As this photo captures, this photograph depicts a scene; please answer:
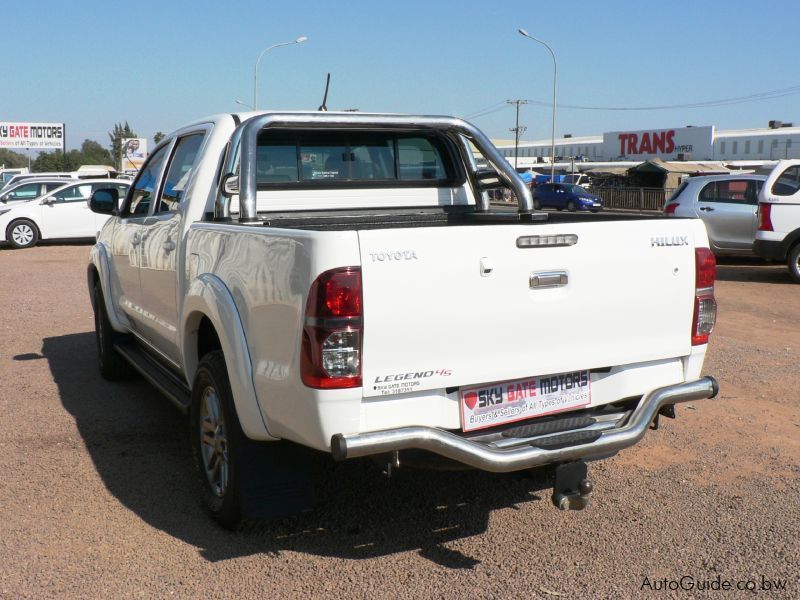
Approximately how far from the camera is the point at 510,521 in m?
4.27

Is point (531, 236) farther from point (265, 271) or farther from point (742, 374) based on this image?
point (742, 374)

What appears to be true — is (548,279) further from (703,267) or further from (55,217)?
(55,217)

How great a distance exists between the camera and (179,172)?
5336mm

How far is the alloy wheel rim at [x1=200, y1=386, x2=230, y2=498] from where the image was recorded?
4012 millimetres

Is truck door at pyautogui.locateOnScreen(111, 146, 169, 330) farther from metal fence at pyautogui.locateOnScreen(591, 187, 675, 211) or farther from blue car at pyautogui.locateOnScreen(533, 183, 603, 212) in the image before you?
metal fence at pyautogui.locateOnScreen(591, 187, 675, 211)

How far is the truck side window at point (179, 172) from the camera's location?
200 inches

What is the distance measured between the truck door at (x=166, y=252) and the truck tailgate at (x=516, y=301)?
74.8 inches

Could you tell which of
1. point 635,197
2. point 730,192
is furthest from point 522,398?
point 635,197

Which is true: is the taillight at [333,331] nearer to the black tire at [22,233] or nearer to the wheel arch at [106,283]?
the wheel arch at [106,283]

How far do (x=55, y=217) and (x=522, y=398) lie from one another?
19.9m

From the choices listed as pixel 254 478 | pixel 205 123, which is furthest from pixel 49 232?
pixel 254 478

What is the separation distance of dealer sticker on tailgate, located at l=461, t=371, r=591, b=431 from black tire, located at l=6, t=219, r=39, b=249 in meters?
19.8

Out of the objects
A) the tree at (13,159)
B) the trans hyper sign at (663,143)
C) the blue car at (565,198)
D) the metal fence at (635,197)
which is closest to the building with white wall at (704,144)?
the trans hyper sign at (663,143)

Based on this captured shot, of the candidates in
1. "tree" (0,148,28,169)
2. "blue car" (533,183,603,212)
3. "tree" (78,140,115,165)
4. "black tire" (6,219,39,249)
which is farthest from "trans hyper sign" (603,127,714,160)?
"tree" (0,148,28,169)
